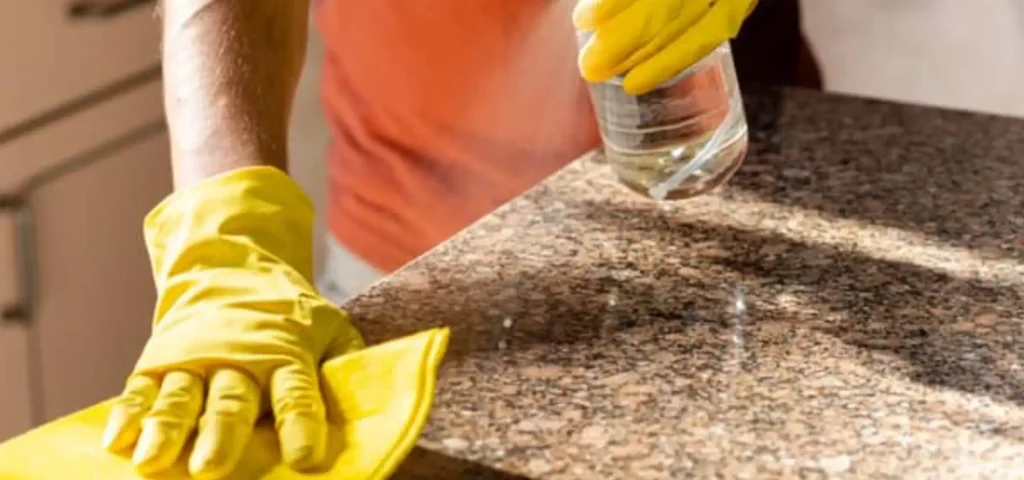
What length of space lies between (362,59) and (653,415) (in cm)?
57

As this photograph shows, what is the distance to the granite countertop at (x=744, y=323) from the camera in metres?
0.59

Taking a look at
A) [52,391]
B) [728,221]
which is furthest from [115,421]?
[52,391]

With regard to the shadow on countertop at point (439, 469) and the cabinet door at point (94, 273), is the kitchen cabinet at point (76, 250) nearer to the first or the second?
the cabinet door at point (94, 273)

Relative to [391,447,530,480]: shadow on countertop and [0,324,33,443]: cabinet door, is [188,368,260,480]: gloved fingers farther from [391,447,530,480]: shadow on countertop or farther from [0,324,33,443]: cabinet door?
[0,324,33,443]: cabinet door

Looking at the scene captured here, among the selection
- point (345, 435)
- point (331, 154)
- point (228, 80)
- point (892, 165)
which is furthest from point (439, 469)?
point (331, 154)

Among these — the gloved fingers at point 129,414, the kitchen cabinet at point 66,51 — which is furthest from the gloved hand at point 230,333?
the kitchen cabinet at point 66,51

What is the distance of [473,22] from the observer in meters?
1.04

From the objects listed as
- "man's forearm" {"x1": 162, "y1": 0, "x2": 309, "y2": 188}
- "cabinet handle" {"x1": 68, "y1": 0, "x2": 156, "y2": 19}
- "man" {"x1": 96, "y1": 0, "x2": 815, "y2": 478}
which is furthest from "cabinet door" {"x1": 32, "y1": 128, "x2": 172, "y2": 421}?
"man's forearm" {"x1": 162, "y1": 0, "x2": 309, "y2": 188}

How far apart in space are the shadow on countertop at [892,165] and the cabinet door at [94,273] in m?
0.83

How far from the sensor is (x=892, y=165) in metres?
0.94

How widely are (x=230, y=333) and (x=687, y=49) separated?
0.99 ft

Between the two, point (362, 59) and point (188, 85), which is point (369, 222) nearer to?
point (362, 59)

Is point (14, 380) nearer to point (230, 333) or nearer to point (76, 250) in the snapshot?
point (76, 250)

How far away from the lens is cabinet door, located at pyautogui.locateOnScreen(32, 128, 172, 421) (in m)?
1.54
